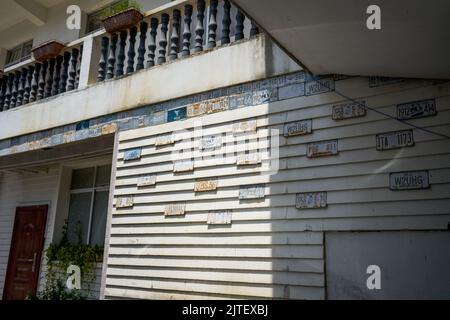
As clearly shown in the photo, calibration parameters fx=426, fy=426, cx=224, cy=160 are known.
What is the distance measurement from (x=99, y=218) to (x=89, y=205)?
0.41m

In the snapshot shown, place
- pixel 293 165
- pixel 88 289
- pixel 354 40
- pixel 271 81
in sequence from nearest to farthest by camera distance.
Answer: pixel 354 40, pixel 293 165, pixel 271 81, pixel 88 289

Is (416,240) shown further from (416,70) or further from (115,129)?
(115,129)

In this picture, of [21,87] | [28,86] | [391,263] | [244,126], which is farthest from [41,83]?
[391,263]

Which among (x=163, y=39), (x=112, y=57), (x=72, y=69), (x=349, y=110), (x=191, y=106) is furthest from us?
(x=72, y=69)

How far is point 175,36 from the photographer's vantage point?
5.79 m

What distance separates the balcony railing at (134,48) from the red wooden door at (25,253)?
2225 millimetres

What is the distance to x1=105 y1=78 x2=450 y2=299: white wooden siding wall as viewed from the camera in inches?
146

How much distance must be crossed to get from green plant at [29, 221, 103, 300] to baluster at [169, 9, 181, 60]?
3.44 metres

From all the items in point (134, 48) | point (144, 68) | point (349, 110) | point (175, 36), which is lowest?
point (349, 110)

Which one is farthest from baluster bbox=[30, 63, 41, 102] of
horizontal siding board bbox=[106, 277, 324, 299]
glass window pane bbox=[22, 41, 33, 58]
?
horizontal siding board bbox=[106, 277, 324, 299]

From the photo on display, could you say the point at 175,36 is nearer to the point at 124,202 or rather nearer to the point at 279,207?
the point at 124,202

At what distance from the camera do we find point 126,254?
550 cm

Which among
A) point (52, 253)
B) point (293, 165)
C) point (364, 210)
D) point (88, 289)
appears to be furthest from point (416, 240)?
point (52, 253)

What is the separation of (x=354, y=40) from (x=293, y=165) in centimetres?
140
